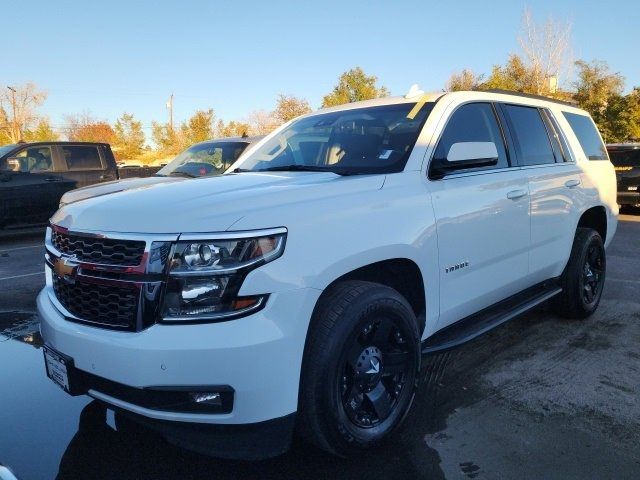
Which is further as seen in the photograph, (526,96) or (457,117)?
(526,96)

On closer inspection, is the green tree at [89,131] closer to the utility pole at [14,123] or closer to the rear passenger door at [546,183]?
the utility pole at [14,123]

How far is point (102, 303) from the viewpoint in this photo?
2.31m

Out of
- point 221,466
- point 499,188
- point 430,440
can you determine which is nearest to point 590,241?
point 499,188

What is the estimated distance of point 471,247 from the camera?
10.4 feet

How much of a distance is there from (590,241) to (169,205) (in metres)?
3.75

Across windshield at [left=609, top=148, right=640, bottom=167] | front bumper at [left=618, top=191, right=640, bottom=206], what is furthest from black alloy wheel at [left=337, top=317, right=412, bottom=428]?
windshield at [left=609, top=148, right=640, bottom=167]

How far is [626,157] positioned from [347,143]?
1092 centimetres

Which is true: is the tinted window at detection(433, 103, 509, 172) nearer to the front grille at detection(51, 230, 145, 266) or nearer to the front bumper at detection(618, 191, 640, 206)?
the front grille at detection(51, 230, 145, 266)

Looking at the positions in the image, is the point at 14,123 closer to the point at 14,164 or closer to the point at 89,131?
the point at 89,131

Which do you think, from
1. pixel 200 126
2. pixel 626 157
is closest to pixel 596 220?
pixel 626 157

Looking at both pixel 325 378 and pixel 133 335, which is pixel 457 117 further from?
pixel 133 335

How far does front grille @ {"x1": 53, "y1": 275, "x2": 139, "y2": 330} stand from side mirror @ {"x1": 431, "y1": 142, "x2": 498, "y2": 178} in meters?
1.77

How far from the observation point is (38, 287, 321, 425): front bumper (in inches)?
81.7

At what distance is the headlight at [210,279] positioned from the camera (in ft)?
6.94
